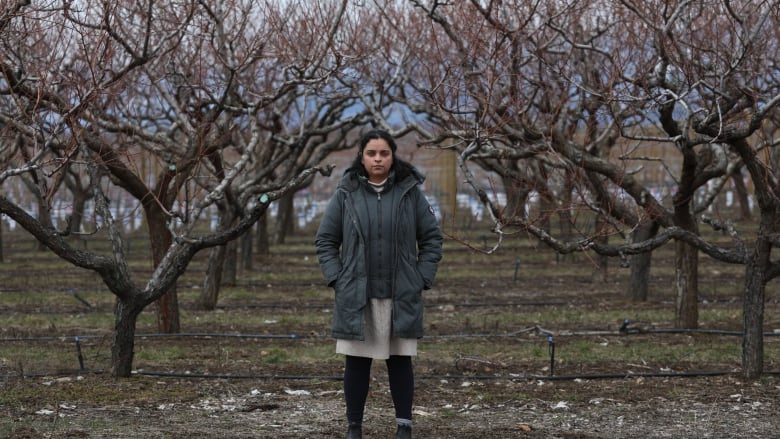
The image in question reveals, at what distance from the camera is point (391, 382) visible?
552cm

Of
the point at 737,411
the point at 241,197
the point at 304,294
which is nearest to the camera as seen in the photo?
the point at 737,411

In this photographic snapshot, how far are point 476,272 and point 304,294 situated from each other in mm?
4669

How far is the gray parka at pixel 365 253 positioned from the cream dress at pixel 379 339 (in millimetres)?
54

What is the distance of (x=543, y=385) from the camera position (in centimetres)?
815

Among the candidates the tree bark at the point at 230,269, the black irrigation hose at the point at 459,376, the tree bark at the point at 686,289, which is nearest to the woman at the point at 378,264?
the black irrigation hose at the point at 459,376

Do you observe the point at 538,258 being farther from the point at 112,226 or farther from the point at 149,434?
the point at 149,434

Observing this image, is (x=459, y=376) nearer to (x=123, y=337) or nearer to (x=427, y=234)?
(x=123, y=337)

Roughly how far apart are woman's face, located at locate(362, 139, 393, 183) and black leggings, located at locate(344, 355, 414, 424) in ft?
3.08

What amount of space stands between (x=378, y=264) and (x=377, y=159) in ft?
1.79

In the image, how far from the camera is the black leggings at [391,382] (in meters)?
5.48

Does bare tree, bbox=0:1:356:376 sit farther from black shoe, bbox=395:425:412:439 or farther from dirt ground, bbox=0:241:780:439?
black shoe, bbox=395:425:412:439

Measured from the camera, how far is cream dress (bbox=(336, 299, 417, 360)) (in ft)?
17.6

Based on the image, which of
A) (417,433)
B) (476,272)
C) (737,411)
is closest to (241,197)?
(417,433)

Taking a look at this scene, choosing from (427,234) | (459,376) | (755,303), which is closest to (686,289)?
(755,303)
